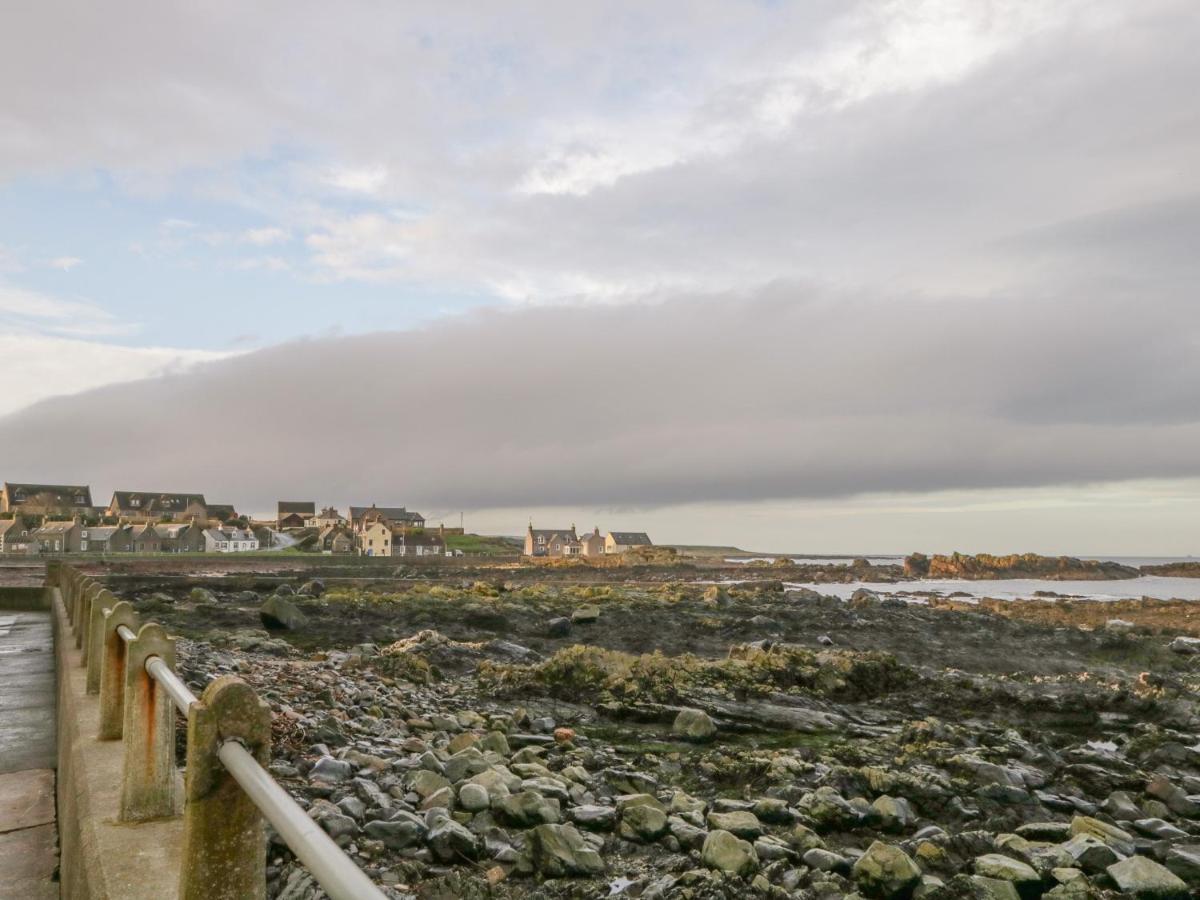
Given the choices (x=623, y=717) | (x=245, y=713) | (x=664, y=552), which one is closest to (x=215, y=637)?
(x=623, y=717)

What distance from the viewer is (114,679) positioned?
16.8ft

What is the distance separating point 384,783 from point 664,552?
97748 millimetres

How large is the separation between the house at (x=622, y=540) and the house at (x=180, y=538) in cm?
6021

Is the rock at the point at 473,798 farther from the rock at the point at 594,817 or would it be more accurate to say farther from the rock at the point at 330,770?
the rock at the point at 330,770

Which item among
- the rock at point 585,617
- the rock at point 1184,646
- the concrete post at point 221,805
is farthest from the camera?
the rock at point 585,617

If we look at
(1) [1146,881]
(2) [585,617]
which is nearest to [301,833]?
(1) [1146,881]

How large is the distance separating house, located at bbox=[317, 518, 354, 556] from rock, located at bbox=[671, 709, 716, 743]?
298 feet

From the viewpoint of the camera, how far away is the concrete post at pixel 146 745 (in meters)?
3.77

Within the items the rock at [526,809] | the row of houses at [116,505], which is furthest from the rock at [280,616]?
the row of houses at [116,505]

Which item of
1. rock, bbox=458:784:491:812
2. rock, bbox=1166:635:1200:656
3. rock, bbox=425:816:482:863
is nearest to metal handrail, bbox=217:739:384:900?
rock, bbox=425:816:482:863

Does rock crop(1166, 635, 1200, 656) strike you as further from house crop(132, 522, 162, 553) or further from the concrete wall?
house crop(132, 522, 162, 553)

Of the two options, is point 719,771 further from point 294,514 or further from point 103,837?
point 294,514

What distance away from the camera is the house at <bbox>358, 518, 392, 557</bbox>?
101m

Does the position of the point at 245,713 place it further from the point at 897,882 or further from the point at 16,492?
the point at 16,492
